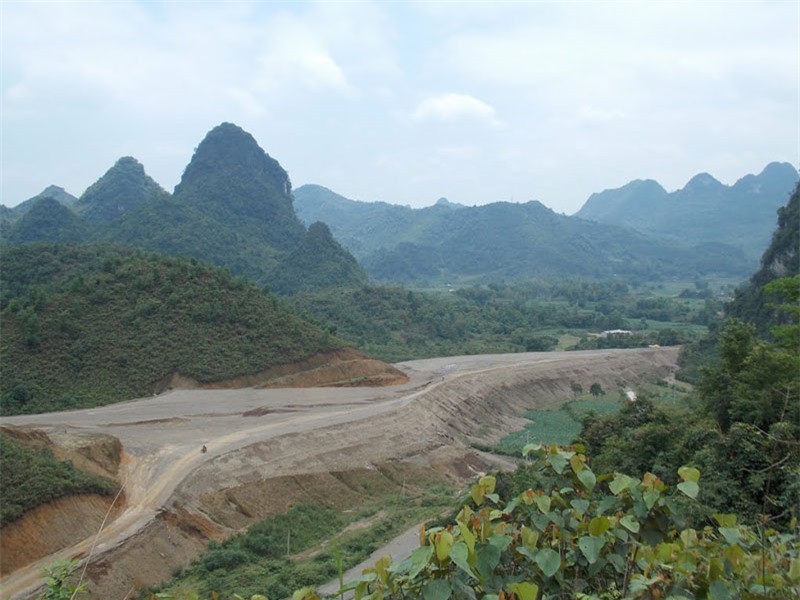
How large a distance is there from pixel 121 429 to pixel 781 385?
71.6 ft

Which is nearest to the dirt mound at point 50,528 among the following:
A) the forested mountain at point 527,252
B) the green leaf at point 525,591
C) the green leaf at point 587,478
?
the green leaf at point 587,478

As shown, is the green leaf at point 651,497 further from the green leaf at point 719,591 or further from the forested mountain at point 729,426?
the forested mountain at point 729,426

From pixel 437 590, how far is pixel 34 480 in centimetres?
1828

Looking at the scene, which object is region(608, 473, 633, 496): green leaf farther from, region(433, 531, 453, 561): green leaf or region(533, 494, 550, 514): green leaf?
region(433, 531, 453, 561): green leaf

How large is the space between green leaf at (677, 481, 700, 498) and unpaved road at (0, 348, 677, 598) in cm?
1532

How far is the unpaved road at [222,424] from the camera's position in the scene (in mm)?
19853

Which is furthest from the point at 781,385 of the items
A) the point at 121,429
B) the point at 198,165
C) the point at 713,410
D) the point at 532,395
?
the point at 198,165

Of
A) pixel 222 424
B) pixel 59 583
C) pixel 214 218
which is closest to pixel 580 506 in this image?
pixel 59 583

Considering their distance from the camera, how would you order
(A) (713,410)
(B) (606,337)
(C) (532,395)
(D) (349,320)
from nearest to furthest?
(A) (713,410) < (C) (532,395) < (D) (349,320) < (B) (606,337)

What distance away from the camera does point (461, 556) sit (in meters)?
2.62

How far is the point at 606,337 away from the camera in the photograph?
66250mm

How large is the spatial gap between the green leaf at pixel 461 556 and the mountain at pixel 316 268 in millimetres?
71817

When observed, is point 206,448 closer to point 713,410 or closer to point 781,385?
point 713,410

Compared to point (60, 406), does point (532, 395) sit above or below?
below
